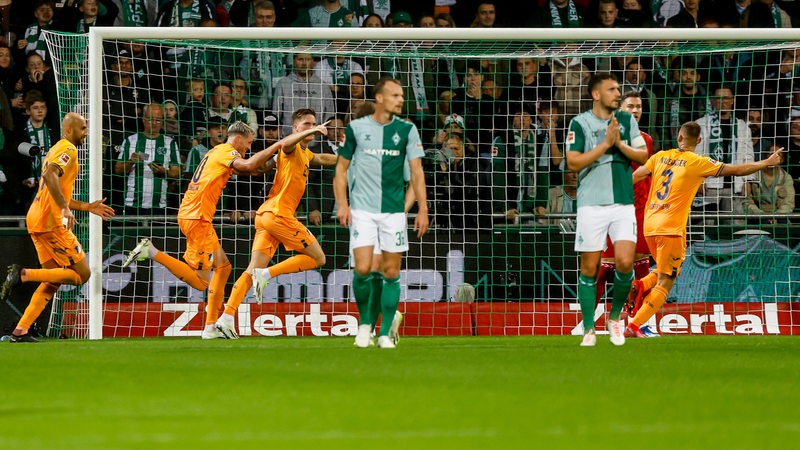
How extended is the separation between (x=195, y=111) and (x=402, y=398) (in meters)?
9.22

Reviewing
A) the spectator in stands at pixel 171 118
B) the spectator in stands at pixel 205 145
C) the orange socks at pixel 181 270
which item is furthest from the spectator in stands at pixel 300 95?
the orange socks at pixel 181 270

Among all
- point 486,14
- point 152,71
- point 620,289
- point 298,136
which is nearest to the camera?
point 620,289

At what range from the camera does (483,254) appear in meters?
13.7

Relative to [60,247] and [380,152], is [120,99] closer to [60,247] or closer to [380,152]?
[60,247]

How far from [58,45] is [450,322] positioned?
504 cm

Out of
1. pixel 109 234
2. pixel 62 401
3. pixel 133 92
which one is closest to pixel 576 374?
pixel 62 401

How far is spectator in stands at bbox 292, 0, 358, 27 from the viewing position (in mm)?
16562

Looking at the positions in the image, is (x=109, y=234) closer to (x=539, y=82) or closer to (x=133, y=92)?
(x=133, y=92)

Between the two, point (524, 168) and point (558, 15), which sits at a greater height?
point (558, 15)

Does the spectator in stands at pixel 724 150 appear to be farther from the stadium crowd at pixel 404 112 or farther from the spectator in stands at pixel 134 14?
the spectator in stands at pixel 134 14

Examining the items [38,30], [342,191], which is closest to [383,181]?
[342,191]

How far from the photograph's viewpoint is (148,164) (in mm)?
14000

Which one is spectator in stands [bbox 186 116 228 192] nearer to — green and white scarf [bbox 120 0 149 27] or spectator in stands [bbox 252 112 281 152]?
spectator in stands [bbox 252 112 281 152]

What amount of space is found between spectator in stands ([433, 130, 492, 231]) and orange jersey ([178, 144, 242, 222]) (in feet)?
9.31
